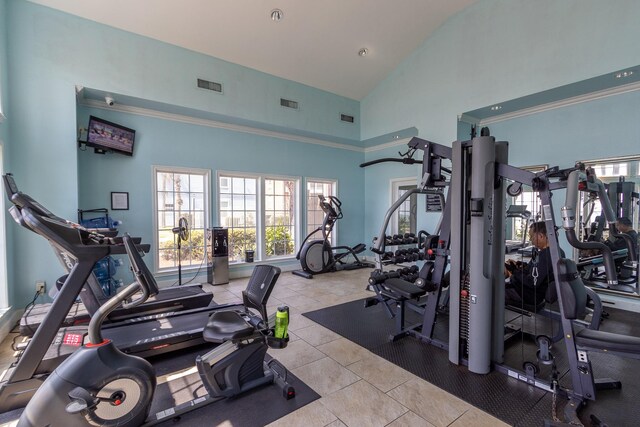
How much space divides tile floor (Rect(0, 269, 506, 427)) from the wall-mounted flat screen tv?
9.36 ft

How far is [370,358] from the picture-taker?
295cm

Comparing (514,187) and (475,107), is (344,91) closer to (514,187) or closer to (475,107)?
(475,107)

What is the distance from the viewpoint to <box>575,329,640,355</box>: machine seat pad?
1944 millimetres

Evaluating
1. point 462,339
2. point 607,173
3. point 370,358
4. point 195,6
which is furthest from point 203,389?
point 607,173

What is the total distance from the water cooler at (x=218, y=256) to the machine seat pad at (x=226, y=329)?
337 cm

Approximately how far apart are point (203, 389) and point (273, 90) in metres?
5.37

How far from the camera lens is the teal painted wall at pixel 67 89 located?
3875mm

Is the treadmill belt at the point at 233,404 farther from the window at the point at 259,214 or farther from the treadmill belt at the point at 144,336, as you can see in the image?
the window at the point at 259,214

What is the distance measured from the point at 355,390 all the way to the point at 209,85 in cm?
527

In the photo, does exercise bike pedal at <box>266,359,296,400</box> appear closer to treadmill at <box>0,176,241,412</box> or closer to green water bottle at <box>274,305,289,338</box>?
green water bottle at <box>274,305,289,338</box>

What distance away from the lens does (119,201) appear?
4992 mm

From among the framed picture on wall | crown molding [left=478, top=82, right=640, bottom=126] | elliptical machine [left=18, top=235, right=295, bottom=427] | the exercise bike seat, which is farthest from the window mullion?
crown molding [left=478, top=82, right=640, bottom=126]

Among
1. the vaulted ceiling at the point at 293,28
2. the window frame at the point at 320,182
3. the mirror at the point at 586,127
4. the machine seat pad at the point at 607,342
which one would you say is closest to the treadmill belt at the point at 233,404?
the machine seat pad at the point at 607,342

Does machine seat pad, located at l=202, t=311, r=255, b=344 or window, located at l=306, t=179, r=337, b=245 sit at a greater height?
window, located at l=306, t=179, r=337, b=245
